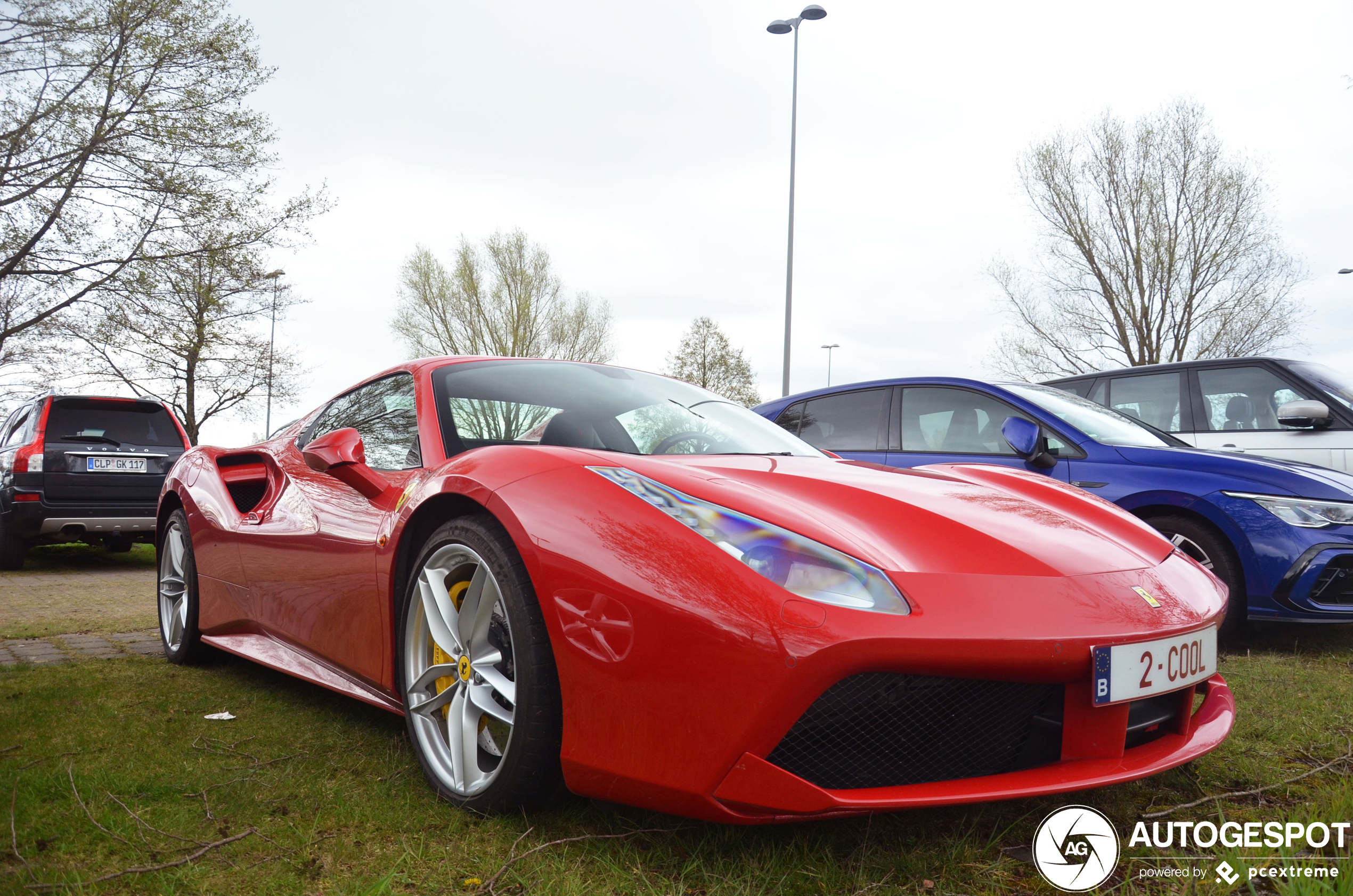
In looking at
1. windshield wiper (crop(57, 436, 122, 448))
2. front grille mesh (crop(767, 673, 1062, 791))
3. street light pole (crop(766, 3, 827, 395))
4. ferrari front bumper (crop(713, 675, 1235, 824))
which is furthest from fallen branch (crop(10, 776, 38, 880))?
street light pole (crop(766, 3, 827, 395))

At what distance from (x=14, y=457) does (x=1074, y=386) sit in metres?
9.55

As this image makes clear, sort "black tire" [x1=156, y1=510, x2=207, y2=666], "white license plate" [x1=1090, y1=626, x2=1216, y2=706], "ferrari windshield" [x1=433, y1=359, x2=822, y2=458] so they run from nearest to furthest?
"white license plate" [x1=1090, y1=626, x2=1216, y2=706], "ferrari windshield" [x1=433, y1=359, x2=822, y2=458], "black tire" [x1=156, y1=510, x2=207, y2=666]

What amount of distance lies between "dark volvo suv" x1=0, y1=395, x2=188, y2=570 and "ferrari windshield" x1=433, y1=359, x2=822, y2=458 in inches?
273

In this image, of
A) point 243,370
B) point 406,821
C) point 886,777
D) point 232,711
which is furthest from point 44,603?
point 243,370

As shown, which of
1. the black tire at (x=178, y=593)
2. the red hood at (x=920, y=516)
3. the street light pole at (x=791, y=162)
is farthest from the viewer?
the street light pole at (x=791, y=162)

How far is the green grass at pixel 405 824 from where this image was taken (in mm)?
1661

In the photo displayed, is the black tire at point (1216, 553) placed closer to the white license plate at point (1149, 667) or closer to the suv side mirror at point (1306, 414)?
the suv side mirror at point (1306, 414)

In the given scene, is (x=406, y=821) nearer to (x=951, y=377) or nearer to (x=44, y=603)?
(x=951, y=377)

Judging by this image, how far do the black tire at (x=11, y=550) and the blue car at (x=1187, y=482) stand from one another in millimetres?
8320

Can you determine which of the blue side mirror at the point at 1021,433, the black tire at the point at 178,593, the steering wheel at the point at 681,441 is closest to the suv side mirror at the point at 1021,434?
the blue side mirror at the point at 1021,433

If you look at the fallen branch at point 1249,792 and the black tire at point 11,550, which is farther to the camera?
the black tire at point 11,550

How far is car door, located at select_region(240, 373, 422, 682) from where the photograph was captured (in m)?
2.48

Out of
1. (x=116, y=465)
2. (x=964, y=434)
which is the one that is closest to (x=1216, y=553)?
(x=964, y=434)

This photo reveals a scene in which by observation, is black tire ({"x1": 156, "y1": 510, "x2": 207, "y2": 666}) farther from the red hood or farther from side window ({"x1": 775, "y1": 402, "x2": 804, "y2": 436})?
side window ({"x1": 775, "y1": 402, "x2": 804, "y2": 436})
